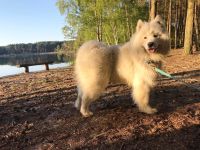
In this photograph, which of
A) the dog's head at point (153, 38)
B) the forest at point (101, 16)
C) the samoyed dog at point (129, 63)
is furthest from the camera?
the forest at point (101, 16)

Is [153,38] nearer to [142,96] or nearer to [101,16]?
[142,96]

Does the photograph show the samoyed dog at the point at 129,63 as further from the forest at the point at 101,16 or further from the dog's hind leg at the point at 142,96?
the forest at the point at 101,16

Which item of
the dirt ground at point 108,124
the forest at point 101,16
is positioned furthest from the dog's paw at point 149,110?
the forest at point 101,16

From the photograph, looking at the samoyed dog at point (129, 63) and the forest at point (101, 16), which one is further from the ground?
the forest at point (101, 16)

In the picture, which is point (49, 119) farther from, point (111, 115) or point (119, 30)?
point (119, 30)

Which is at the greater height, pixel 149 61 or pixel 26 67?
pixel 149 61

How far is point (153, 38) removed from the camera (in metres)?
5.76

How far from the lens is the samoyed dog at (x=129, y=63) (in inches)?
234

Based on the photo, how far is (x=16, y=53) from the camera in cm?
16575

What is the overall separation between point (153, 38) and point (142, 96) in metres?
1.20

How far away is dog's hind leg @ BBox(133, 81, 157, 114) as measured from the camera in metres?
6.11

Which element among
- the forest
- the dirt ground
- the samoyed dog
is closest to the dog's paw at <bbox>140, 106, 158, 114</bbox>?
the samoyed dog

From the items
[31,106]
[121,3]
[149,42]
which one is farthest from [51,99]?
[121,3]

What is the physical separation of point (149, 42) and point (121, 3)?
32434 mm
